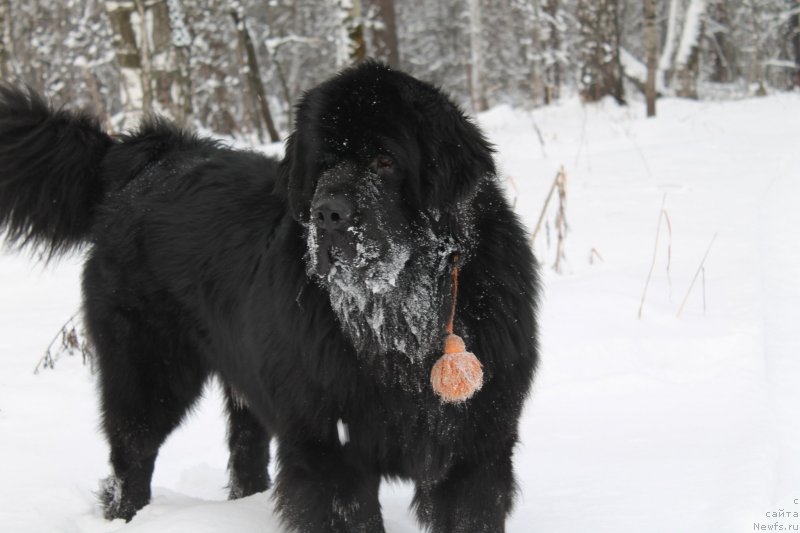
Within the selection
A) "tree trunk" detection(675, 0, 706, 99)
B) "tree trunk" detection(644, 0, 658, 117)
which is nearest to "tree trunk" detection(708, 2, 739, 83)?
"tree trunk" detection(675, 0, 706, 99)

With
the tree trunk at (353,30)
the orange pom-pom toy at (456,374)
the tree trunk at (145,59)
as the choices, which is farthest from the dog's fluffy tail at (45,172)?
the tree trunk at (353,30)

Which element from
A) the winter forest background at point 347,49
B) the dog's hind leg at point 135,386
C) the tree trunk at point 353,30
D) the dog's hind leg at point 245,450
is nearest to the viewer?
the dog's hind leg at point 135,386

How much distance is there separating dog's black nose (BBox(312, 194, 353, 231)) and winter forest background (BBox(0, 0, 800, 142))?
109 centimetres

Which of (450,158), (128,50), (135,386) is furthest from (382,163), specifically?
(128,50)

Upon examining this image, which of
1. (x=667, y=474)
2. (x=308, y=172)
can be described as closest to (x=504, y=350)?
(x=308, y=172)

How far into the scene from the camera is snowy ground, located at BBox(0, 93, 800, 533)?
2.83 metres

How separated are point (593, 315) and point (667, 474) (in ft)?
6.44

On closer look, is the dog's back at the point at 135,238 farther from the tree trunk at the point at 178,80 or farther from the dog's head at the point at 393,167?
the tree trunk at the point at 178,80

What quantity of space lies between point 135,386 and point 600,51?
52.1 feet

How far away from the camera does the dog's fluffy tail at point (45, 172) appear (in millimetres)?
3400

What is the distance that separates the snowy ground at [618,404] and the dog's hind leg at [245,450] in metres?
0.21

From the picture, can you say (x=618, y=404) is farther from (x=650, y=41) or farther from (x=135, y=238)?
(x=650, y=41)

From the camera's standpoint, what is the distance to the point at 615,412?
12.2ft

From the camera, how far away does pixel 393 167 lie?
2.43 metres
